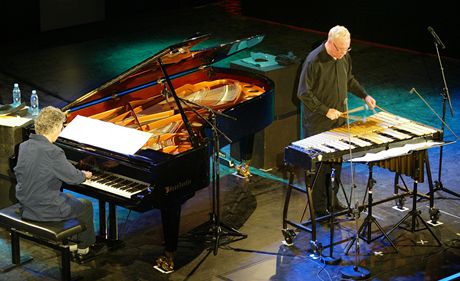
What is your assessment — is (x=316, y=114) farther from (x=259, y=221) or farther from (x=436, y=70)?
(x=436, y=70)

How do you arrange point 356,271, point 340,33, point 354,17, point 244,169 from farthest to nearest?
point 354,17, point 244,169, point 340,33, point 356,271

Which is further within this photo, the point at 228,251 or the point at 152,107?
the point at 152,107

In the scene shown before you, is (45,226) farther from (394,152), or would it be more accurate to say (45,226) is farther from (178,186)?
(394,152)

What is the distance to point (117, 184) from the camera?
7355mm

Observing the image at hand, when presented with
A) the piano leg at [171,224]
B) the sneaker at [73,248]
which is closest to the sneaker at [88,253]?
the sneaker at [73,248]

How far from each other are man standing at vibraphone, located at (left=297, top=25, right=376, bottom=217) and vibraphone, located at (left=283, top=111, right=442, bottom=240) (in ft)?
0.87

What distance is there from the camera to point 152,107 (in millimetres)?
8734

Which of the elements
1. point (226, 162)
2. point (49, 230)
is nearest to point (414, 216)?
point (226, 162)

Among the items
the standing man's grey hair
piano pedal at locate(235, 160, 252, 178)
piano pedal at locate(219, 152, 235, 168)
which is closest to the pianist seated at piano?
the standing man's grey hair

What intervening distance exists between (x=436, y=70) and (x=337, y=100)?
552cm

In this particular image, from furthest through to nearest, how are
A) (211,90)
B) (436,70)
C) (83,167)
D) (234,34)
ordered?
1. (234,34)
2. (436,70)
3. (211,90)
4. (83,167)

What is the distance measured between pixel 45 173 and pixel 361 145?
2589 mm

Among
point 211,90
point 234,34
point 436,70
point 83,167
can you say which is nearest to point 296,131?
point 211,90

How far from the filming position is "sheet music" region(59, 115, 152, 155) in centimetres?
738
